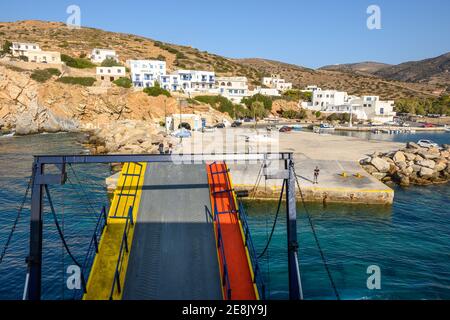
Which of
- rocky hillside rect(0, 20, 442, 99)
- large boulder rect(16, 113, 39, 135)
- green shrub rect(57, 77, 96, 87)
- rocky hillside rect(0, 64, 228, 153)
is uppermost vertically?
rocky hillside rect(0, 20, 442, 99)

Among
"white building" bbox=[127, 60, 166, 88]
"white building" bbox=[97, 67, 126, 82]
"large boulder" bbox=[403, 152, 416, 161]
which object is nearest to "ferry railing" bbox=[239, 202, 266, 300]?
"large boulder" bbox=[403, 152, 416, 161]

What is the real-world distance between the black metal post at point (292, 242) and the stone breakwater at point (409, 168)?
24.9 m

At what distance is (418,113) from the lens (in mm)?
111188

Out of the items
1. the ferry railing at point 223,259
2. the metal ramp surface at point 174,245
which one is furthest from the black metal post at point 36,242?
the ferry railing at point 223,259

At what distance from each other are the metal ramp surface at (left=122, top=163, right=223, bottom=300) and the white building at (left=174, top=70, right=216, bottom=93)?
71.9 meters

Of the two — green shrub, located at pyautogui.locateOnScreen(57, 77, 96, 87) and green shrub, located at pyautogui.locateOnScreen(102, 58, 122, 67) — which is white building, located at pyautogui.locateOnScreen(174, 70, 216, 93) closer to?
green shrub, located at pyautogui.locateOnScreen(102, 58, 122, 67)

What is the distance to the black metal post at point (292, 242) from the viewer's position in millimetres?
9344

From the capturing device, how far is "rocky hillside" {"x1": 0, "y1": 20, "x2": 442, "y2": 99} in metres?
118

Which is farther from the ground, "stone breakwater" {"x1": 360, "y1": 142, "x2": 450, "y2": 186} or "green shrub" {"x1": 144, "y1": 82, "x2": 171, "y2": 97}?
"green shrub" {"x1": 144, "y1": 82, "x2": 171, "y2": 97}

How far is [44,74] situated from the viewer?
239 feet

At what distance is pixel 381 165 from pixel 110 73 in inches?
2833

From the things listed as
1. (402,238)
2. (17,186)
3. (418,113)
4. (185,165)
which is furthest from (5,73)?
(418,113)
